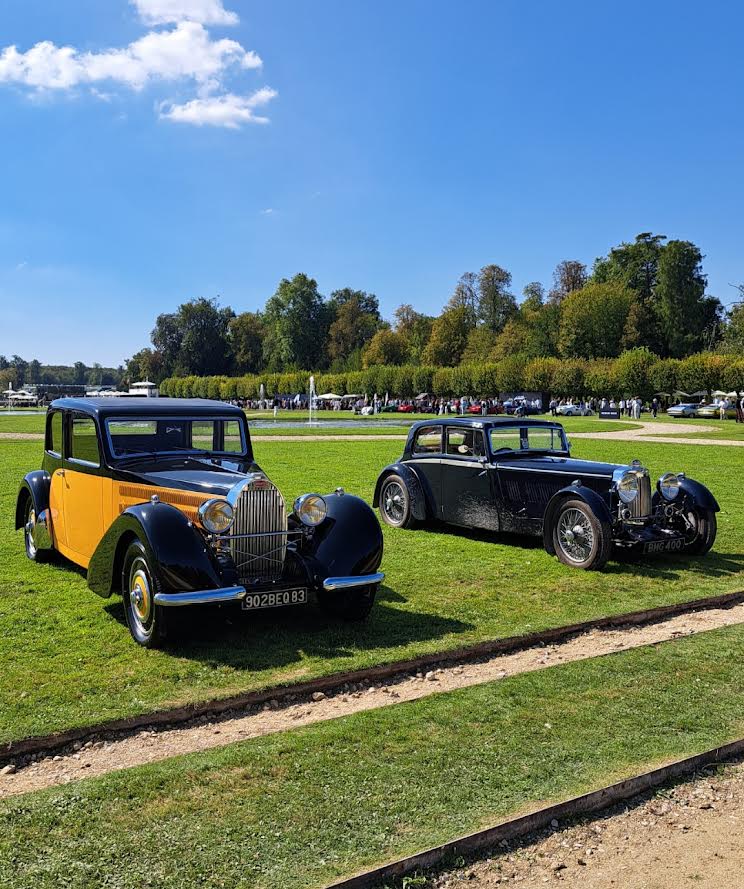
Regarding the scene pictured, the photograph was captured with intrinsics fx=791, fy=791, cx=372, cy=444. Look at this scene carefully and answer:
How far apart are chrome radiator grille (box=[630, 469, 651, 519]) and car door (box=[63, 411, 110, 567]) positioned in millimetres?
6070

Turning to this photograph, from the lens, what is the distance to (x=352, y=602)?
7.06 m

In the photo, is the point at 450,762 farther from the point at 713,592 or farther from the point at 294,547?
the point at 713,592

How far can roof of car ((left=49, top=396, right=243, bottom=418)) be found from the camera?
7863mm

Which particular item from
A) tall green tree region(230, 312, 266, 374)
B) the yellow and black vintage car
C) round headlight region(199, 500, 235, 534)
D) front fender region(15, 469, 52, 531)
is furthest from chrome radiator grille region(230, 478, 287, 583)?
tall green tree region(230, 312, 266, 374)

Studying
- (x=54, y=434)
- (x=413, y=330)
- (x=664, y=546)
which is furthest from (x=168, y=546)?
(x=413, y=330)

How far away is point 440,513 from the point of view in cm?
1159

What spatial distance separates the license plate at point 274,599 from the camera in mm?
6270

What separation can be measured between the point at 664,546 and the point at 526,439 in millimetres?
2549

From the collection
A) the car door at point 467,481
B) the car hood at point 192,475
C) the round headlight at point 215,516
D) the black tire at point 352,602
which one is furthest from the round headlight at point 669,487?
the round headlight at point 215,516

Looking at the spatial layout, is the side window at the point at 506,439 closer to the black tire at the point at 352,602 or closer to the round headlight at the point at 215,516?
the black tire at the point at 352,602

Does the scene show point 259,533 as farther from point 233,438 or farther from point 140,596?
point 233,438

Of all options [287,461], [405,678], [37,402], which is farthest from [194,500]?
[37,402]

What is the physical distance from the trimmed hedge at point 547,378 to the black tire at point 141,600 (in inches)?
2775

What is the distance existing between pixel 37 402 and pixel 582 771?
142m
